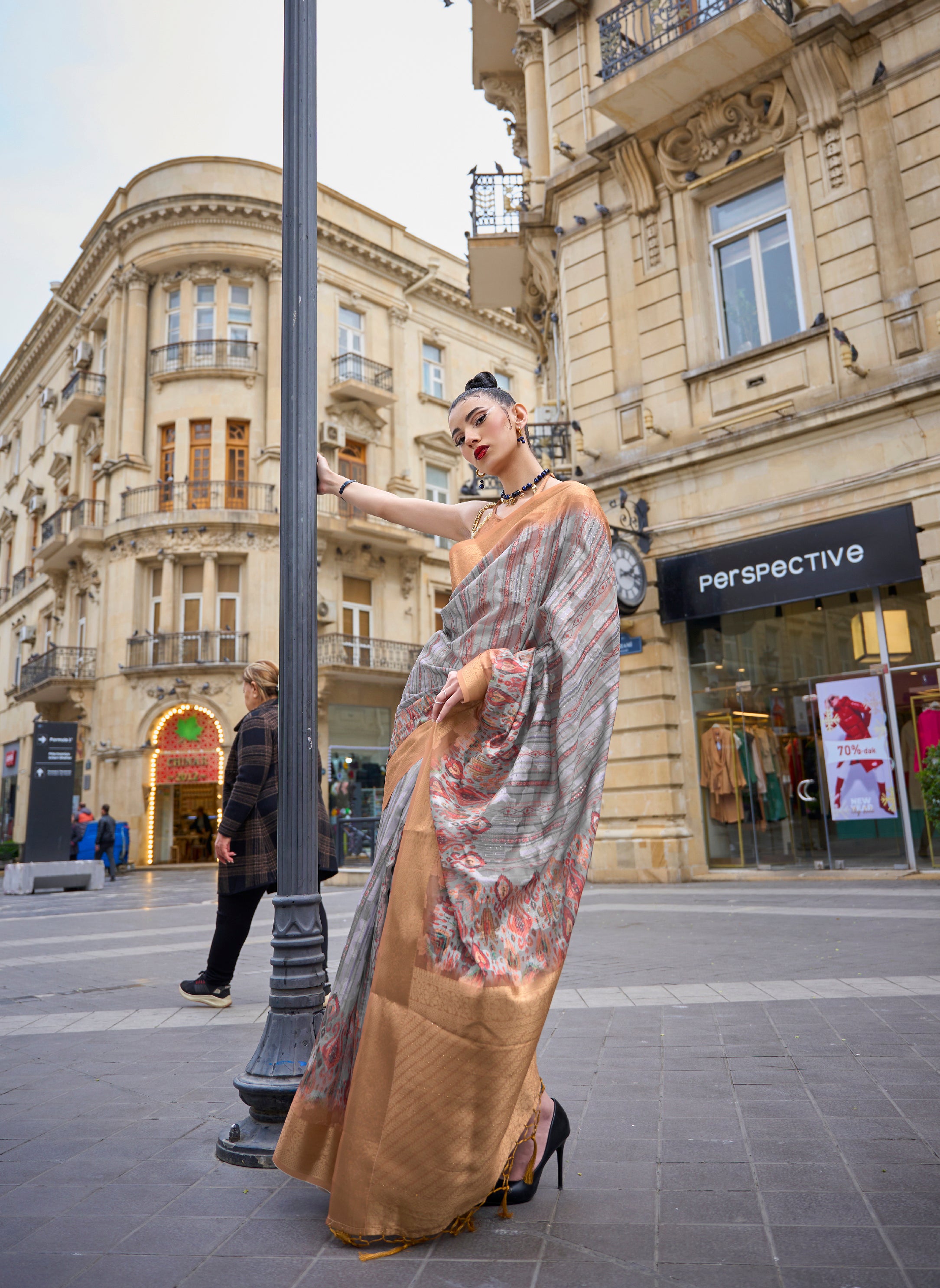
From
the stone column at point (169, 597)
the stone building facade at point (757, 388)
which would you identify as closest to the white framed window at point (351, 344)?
the stone column at point (169, 597)

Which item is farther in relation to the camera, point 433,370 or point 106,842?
point 433,370

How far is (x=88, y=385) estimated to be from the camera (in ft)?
102

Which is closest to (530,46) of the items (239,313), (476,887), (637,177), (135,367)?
(637,177)

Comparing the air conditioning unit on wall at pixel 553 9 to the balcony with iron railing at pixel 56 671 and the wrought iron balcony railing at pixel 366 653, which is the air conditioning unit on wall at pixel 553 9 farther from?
the balcony with iron railing at pixel 56 671

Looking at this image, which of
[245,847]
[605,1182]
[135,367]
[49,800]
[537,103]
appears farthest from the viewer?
[135,367]

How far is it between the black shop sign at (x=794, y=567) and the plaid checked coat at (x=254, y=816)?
8005mm

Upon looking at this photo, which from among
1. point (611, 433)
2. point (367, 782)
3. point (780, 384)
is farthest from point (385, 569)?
point (780, 384)

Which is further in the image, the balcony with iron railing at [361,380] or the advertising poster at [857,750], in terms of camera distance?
the balcony with iron railing at [361,380]

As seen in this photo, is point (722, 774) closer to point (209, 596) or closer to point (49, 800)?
point (49, 800)

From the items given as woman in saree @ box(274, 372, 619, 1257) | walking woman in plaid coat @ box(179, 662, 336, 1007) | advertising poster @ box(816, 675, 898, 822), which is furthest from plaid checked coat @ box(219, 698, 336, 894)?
advertising poster @ box(816, 675, 898, 822)

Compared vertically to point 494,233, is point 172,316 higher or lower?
higher

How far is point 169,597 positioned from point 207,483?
11.5ft

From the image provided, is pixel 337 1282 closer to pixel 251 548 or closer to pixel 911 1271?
pixel 911 1271

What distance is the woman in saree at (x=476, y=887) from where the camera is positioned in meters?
2.09
